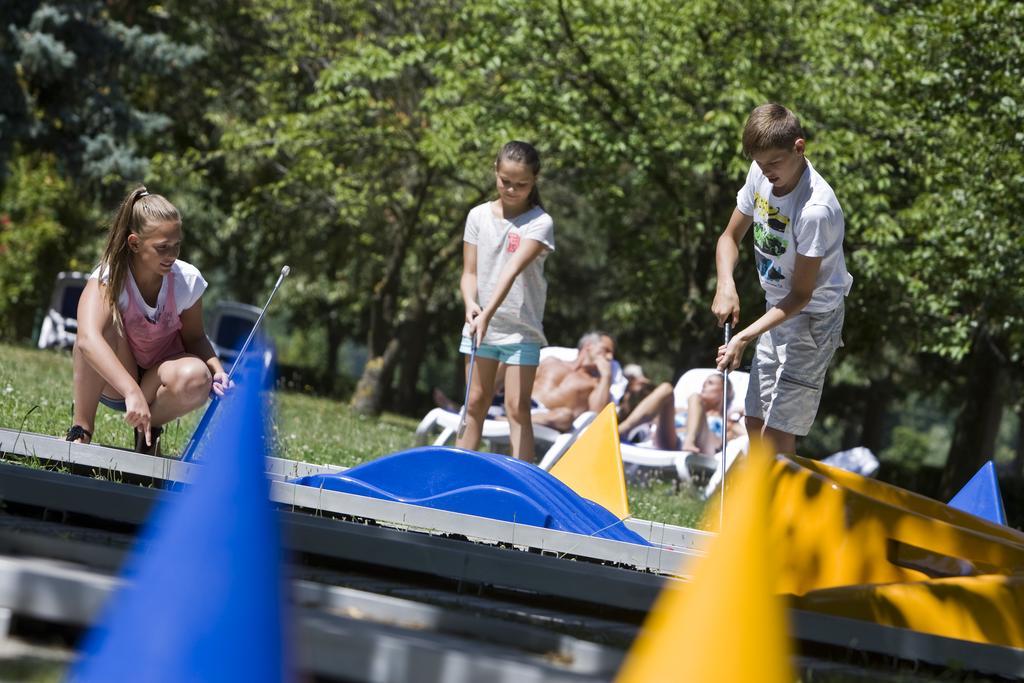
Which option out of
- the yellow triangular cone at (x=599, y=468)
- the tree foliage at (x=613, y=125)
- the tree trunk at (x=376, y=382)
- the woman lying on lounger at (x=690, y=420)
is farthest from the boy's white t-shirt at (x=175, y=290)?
the tree trunk at (x=376, y=382)

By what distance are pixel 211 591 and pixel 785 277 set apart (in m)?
4.37

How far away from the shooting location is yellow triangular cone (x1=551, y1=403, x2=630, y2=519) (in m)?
6.98

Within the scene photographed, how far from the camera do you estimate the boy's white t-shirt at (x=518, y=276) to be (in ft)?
24.4

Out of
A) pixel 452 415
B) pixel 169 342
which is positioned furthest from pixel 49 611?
pixel 452 415

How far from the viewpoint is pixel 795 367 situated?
6145 mm

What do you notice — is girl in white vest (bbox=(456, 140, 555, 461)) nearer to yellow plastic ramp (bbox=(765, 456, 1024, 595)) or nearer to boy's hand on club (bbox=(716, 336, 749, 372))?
boy's hand on club (bbox=(716, 336, 749, 372))

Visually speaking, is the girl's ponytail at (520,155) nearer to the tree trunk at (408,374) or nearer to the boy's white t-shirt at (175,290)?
the boy's white t-shirt at (175,290)

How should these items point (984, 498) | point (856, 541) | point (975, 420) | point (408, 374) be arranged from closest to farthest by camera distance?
point (856, 541) → point (984, 498) → point (975, 420) → point (408, 374)

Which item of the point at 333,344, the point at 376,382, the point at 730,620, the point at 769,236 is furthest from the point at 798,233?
the point at 333,344

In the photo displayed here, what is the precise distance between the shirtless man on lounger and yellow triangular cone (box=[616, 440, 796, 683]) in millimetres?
10941

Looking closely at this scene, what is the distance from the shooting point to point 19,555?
11.4 ft

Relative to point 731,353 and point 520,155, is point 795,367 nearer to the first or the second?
point 731,353

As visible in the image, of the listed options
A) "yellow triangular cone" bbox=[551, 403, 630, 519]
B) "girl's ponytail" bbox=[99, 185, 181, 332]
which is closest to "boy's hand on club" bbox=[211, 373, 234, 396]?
"girl's ponytail" bbox=[99, 185, 181, 332]

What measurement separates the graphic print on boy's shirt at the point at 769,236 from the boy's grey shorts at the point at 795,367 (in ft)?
0.81
